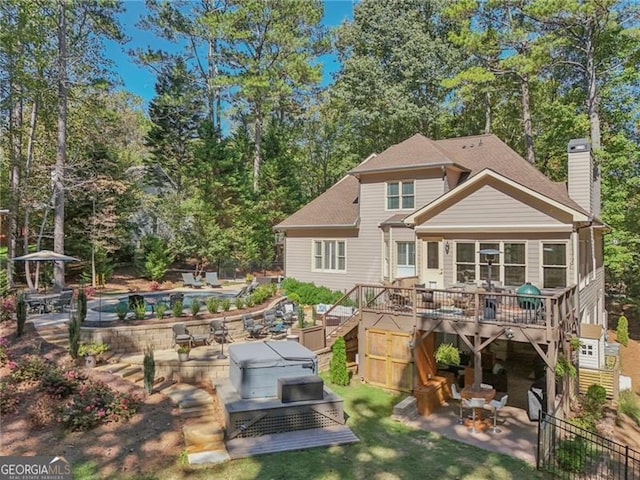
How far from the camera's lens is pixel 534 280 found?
46.1ft

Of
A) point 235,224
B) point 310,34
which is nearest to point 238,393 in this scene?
point 235,224

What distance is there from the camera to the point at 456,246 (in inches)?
613

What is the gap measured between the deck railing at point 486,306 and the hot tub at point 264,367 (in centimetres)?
354

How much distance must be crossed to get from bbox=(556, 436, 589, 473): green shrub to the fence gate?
4368 mm

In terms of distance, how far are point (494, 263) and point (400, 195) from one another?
544cm

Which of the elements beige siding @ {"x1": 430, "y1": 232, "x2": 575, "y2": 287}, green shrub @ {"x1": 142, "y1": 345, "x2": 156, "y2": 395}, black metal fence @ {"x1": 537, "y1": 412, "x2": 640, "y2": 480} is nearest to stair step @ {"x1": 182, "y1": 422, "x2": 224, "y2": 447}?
green shrub @ {"x1": 142, "y1": 345, "x2": 156, "y2": 395}

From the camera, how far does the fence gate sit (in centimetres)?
1263

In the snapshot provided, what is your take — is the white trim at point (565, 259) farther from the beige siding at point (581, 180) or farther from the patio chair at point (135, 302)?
the patio chair at point (135, 302)

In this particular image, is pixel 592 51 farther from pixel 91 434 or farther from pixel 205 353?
pixel 91 434

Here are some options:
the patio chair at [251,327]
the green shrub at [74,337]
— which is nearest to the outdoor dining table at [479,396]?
the patio chair at [251,327]

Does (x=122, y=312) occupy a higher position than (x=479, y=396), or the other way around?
(x=122, y=312)

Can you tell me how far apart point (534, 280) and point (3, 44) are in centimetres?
2476

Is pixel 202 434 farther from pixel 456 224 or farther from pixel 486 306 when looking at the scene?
pixel 456 224

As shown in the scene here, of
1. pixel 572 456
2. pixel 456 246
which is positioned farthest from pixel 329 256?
pixel 572 456
